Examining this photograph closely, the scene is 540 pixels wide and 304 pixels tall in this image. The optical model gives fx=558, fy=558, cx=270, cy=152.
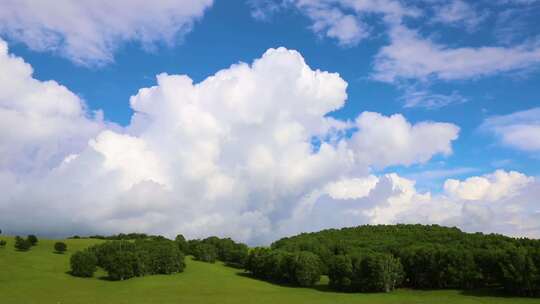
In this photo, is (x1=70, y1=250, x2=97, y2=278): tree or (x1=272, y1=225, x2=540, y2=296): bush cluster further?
(x1=70, y1=250, x2=97, y2=278): tree

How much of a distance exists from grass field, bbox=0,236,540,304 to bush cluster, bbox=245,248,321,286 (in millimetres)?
4787

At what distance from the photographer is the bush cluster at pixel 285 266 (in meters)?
164

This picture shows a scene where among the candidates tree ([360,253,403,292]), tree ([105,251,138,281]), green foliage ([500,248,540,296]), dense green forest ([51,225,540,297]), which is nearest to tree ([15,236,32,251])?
dense green forest ([51,225,540,297])

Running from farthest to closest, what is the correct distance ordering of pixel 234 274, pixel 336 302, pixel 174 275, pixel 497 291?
pixel 234 274 < pixel 174 275 < pixel 497 291 < pixel 336 302

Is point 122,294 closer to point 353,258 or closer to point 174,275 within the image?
point 174,275

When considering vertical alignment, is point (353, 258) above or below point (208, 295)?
above

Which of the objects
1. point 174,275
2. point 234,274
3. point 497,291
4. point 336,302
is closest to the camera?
point 336,302

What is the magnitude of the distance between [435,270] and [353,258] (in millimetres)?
22147

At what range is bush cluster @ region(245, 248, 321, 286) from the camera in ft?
539

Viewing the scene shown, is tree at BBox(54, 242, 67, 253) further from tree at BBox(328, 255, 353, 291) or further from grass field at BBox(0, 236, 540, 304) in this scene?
tree at BBox(328, 255, 353, 291)

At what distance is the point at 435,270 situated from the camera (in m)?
148

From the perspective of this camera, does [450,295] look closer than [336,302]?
No

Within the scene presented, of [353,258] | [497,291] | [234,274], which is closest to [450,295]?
[497,291]

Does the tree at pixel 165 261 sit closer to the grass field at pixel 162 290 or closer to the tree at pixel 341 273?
the grass field at pixel 162 290
